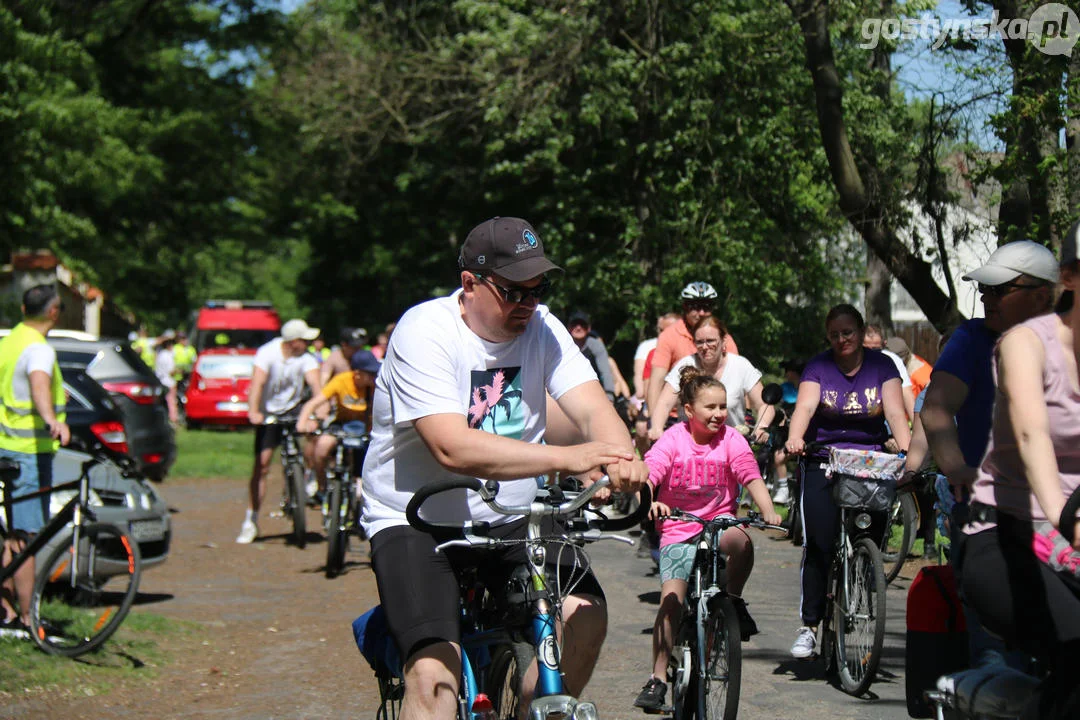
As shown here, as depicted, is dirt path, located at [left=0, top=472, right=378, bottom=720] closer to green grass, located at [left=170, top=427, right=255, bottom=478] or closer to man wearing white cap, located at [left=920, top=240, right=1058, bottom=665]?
man wearing white cap, located at [left=920, top=240, right=1058, bottom=665]

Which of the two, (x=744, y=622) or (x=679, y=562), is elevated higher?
(x=679, y=562)

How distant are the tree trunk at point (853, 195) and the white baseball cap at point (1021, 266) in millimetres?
7852

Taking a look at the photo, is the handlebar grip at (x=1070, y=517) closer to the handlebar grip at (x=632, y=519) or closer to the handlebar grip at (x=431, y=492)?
the handlebar grip at (x=632, y=519)

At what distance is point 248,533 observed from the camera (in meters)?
14.0

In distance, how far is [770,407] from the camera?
345 inches

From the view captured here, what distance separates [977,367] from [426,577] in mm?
2001

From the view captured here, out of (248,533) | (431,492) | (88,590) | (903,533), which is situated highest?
(431,492)

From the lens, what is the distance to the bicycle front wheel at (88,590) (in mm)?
8211

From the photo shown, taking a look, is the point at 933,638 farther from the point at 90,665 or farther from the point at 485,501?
the point at 90,665

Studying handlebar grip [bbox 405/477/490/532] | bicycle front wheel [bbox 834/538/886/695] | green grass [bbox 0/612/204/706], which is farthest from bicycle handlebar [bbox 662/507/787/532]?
green grass [bbox 0/612/204/706]

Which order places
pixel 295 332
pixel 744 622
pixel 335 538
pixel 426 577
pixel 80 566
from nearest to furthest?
pixel 426 577 → pixel 744 622 → pixel 80 566 → pixel 335 538 → pixel 295 332

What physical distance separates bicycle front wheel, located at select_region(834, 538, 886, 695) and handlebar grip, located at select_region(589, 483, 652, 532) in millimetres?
3168

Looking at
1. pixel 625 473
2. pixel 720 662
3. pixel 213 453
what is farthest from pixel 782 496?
pixel 213 453

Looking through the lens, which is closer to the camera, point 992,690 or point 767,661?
point 992,690
